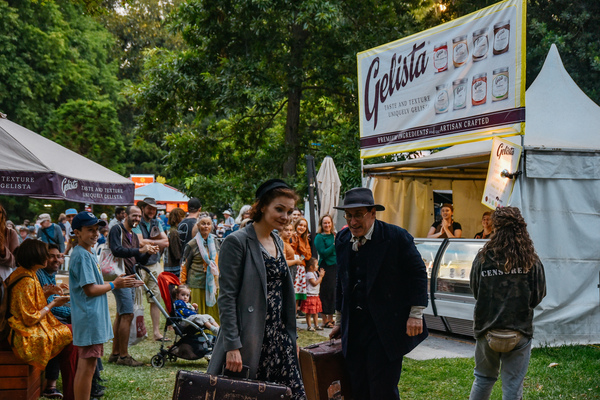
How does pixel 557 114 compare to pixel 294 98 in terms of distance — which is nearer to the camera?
pixel 557 114

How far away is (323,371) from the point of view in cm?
470

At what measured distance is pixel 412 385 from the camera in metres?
7.06

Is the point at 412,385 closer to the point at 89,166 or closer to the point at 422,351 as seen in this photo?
→ the point at 422,351

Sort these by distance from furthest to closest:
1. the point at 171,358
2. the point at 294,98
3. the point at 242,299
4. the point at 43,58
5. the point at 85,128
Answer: the point at 43,58 → the point at 85,128 → the point at 294,98 → the point at 171,358 → the point at 242,299

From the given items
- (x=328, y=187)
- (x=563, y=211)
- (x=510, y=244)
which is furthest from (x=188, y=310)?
(x=328, y=187)

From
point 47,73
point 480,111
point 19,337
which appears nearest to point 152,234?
point 19,337

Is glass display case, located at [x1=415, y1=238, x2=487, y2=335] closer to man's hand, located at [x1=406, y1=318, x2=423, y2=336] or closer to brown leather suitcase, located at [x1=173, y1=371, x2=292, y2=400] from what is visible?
man's hand, located at [x1=406, y1=318, x2=423, y2=336]

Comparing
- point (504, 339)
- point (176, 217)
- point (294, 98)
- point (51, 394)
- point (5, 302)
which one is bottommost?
point (51, 394)

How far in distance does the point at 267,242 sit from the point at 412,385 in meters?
3.74

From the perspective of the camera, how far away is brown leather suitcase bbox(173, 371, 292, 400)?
3.63 m

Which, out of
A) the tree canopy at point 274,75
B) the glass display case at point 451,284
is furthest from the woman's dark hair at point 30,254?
the tree canopy at point 274,75

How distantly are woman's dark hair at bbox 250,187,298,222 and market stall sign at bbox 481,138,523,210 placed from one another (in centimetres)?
558

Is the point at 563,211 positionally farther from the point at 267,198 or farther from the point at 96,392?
the point at 96,392

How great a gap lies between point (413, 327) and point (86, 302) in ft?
9.46
